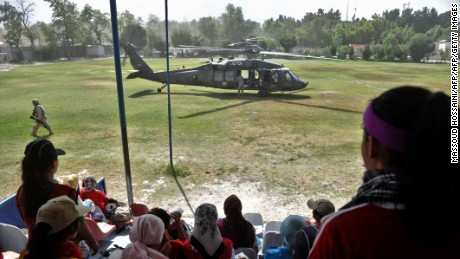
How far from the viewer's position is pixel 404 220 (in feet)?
3.15

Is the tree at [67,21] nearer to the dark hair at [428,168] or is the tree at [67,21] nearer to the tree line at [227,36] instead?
the tree line at [227,36]

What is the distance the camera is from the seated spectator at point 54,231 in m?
1.90

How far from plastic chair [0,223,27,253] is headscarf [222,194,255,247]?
6.46 feet

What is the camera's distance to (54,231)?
197cm

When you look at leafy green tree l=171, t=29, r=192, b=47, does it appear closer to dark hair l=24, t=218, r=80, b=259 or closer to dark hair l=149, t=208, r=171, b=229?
dark hair l=149, t=208, r=171, b=229

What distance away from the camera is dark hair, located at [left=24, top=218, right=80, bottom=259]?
6.19 ft

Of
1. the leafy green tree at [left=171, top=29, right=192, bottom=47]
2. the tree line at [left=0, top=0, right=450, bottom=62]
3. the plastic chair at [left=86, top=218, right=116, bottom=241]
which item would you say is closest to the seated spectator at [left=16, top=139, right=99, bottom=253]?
the plastic chair at [left=86, top=218, right=116, bottom=241]

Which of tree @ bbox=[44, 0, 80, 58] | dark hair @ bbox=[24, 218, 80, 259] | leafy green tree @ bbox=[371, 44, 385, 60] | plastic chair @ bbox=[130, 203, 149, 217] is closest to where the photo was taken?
dark hair @ bbox=[24, 218, 80, 259]

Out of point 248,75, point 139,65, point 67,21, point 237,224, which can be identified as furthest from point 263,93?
point 67,21

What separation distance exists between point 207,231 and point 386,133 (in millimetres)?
1752

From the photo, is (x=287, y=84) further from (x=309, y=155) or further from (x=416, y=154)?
(x=416, y=154)

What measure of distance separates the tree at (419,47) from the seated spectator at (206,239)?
51.0m

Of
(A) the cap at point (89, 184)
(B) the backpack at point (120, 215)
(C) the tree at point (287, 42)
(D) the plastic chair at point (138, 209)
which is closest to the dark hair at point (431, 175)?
(B) the backpack at point (120, 215)

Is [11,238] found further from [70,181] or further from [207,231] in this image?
[207,231]
